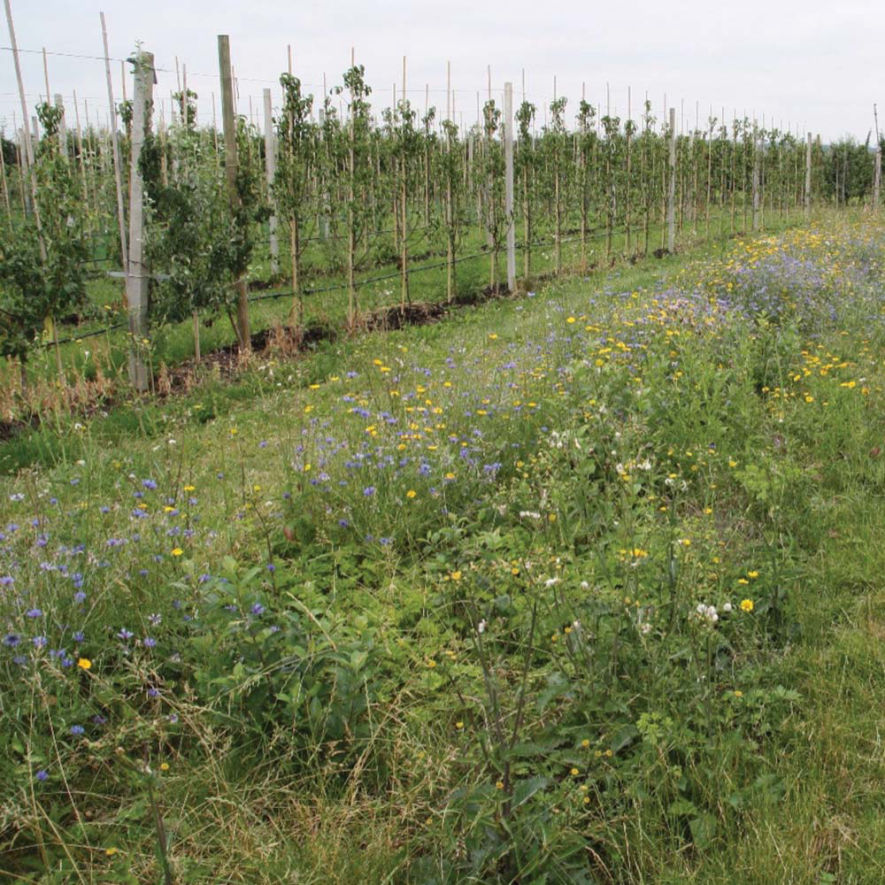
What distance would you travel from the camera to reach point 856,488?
3766 millimetres

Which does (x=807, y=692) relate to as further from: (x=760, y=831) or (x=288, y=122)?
(x=288, y=122)

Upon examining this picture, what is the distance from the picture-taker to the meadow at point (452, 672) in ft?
6.12

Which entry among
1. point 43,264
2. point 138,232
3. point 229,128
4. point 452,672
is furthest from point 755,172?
point 452,672

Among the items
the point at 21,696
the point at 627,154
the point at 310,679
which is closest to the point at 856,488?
the point at 310,679

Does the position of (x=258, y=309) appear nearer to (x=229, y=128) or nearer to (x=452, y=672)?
(x=229, y=128)

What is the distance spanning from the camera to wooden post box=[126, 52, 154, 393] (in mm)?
7082

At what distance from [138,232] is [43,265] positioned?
99 centimetres

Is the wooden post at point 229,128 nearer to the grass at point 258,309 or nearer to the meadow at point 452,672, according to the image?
the grass at point 258,309

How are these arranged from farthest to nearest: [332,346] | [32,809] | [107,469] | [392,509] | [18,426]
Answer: [332,346] → [18,426] → [107,469] → [392,509] → [32,809]

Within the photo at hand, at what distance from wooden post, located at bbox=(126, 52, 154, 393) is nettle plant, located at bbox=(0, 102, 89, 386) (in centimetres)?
50

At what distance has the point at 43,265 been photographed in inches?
260

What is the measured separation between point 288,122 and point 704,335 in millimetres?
5715

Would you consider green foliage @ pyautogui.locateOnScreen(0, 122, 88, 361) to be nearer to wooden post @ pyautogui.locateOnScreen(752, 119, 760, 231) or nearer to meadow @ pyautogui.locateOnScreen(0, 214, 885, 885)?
meadow @ pyautogui.locateOnScreen(0, 214, 885, 885)

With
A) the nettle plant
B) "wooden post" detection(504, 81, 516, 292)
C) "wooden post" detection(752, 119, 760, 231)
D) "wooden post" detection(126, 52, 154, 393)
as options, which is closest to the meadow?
the nettle plant
